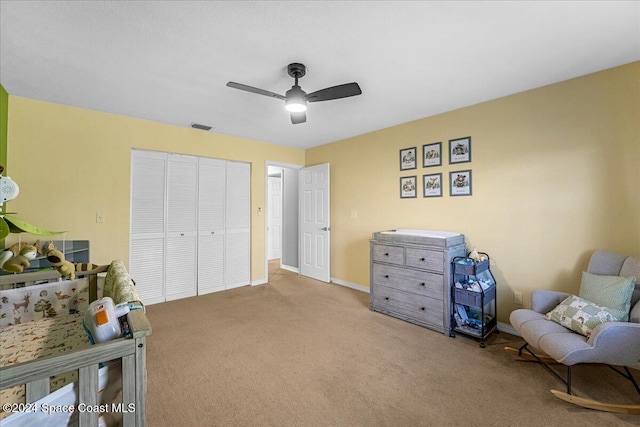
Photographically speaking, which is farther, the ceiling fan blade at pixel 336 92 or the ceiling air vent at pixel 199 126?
the ceiling air vent at pixel 199 126

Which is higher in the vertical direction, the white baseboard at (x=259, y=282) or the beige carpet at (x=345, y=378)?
the white baseboard at (x=259, y=282)

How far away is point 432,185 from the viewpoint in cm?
335

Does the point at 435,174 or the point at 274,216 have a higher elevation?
the point at 435,174

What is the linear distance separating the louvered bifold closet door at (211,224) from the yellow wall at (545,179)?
2.74m

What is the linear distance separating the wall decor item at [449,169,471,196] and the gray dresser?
1.63 feet

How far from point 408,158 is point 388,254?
4.34 ft

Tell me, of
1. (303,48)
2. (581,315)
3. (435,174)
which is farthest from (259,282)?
(581,315)

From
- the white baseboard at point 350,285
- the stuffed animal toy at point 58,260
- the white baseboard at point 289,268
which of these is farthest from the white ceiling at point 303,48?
the white baseboard at point 289,268

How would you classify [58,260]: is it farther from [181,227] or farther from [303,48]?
[181,227]

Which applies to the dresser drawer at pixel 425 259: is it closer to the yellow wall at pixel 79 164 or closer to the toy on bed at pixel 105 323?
the toy on bed at pixel 105 323

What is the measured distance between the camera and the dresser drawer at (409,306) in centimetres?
277

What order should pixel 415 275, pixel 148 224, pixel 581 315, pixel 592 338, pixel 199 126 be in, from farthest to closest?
pixel 199 126 → pixel 148 224 → pixel 415 275 → pixel 581 315 → pixel 592 338

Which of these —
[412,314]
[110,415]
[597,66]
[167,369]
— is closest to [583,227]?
[597,66]

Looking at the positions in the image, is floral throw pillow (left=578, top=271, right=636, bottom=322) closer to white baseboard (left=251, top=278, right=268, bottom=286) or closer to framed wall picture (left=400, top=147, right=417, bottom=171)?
framed wall picture (left=400, top=147, right=417, bottom=171)
